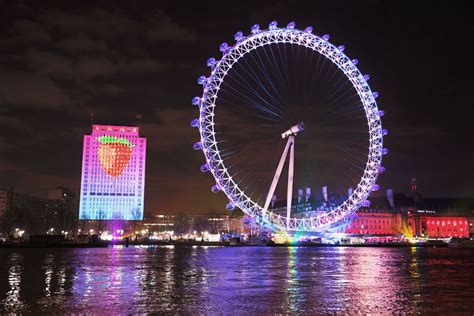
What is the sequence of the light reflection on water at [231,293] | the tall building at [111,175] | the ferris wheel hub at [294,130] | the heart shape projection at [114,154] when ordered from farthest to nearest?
the heart shape projection at [114,154] → the tall building at [111,175] → the ferris wheel hub at [294,130] → the light reflection on water at [231,293]

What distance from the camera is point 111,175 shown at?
171875 mm

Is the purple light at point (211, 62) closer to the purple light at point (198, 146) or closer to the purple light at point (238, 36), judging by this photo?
the purple light at point (238, 36)

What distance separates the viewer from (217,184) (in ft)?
193

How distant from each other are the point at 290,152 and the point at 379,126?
13.4 metres

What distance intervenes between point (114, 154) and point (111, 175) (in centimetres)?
740

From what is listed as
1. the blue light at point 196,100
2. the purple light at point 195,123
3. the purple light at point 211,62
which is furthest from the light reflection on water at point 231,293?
the purple light at point 211,62

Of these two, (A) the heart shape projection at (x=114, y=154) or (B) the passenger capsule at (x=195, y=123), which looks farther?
(A) the heart shape projection at (x=114, y=154)

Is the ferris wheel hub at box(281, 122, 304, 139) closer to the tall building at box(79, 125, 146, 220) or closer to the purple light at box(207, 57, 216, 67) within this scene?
the purple light at box(207, 57, 216, 67)

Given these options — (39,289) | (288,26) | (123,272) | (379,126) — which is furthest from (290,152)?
(39,289)

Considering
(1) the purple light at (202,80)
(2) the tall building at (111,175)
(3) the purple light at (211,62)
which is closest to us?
(1) the purple light at (202,80)

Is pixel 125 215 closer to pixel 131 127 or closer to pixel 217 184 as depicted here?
pixel 131 127

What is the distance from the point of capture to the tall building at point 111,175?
16900 centimetres

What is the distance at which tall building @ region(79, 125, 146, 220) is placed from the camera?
554 feet

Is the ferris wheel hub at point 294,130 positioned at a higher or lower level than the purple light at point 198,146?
higher
